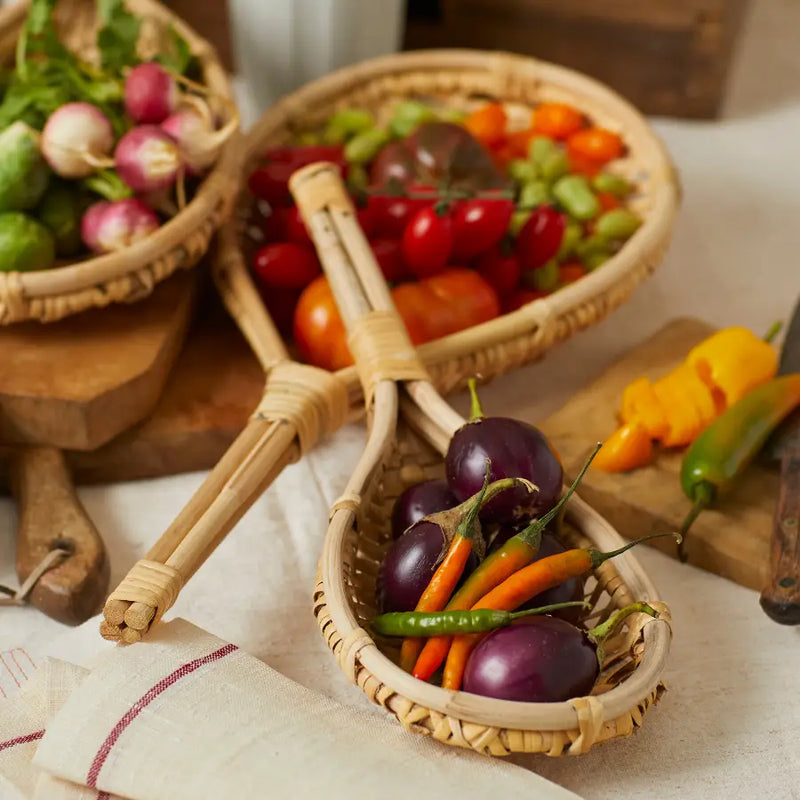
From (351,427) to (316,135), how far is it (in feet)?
1.45

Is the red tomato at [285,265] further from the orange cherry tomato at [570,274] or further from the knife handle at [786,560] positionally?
the knife handle at [786,560]

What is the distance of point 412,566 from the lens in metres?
0.73

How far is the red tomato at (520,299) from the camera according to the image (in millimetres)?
1113

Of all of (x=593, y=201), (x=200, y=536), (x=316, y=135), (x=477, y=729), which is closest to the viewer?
(x=477, y=729)

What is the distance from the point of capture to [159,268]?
1009 mm

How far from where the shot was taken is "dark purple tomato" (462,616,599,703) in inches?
25.8

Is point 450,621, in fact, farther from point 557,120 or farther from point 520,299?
point 557,120

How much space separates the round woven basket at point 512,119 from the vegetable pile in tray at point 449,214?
2cm

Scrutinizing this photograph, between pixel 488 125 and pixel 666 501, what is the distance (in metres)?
0.56

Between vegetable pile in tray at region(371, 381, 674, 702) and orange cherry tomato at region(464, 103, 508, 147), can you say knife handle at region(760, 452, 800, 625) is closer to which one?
vegetable pile in tray at region(371, 381, 674, 702)

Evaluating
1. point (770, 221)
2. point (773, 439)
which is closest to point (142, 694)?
point (773, 439)

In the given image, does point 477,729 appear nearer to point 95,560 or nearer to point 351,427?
point 95,560

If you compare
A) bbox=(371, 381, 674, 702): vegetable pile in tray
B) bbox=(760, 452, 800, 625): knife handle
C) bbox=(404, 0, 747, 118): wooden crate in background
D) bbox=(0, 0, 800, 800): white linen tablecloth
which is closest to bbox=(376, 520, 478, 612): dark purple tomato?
bbox=(371, 381, 674, 702): vegetable pile in tray

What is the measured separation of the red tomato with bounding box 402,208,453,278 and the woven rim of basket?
1.42ft
